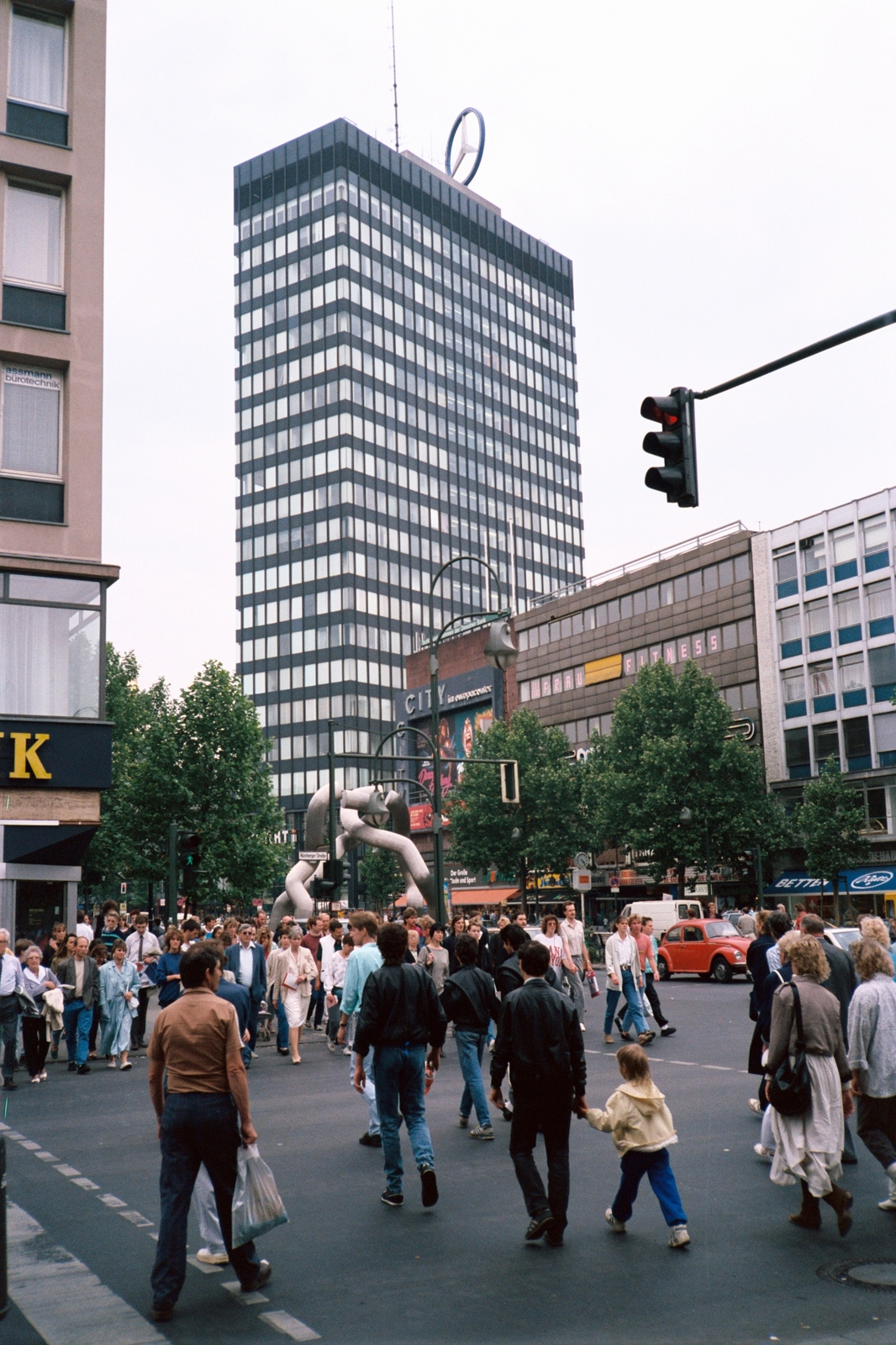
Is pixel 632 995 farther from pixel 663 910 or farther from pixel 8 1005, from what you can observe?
pixel 663 910

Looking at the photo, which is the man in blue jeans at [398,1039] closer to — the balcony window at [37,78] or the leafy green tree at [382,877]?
the balcony window at [37,78]

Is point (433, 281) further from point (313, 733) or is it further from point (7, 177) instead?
point (7, 177)

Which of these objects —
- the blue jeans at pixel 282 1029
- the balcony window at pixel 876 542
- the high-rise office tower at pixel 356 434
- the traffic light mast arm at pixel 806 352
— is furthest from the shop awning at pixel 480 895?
the traffic light mast arm at pixel 806 352

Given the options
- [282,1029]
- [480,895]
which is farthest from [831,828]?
[480,895]

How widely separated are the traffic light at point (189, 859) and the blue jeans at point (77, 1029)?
2.97 m

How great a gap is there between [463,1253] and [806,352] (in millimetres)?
6486

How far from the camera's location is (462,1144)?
34.2 feet

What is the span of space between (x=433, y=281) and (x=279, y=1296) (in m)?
109

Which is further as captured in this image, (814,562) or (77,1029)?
(814,562)

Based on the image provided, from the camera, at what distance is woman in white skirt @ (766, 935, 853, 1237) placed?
7254 mm

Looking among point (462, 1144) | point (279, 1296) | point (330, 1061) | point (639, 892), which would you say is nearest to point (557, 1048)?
point (279, 1296)

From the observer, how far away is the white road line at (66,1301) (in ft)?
18.9

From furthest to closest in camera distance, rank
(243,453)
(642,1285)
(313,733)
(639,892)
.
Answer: (243,453) → (313,733) → (639,892) → (642,1285)

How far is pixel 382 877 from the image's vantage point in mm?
94688
